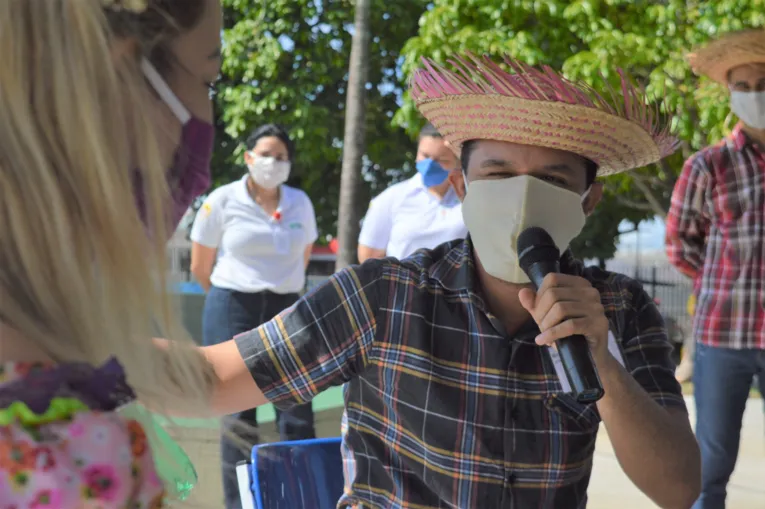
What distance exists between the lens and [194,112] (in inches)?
44.5

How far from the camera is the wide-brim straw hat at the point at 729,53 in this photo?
3543 mm

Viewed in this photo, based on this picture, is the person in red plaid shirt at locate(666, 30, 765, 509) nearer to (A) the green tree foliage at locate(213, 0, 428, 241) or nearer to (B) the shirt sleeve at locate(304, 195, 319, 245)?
(B) the shirt sleeve at locate(304, 195, 319, 245)

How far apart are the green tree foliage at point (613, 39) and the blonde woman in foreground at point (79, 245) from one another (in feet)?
24.3

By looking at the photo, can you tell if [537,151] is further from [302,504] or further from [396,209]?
[396,209]

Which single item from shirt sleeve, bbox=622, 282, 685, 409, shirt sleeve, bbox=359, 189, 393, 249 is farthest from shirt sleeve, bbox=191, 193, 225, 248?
shirt sleeve, bbox=622, 282, 685, 409

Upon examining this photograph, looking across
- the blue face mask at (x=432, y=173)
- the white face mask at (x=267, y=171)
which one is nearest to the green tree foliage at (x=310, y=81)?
the white face mask at (x=267, y=171)

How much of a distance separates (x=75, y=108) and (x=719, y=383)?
3247mm

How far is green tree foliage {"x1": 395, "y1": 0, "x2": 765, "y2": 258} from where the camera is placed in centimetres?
837

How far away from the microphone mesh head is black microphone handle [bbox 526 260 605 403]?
0.35 feet

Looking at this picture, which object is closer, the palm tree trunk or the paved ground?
the paved ground

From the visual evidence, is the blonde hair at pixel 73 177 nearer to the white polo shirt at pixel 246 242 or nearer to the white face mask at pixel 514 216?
the white face mask at pixel 514 216

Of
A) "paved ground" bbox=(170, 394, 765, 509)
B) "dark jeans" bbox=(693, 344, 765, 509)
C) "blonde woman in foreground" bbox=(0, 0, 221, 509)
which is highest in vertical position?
"blonde woman in foreground" bbox=(0, 0, 221, 509)

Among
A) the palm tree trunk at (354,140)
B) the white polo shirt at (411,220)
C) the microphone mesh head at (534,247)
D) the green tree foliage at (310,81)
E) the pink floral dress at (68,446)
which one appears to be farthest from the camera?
the green tree foliage at (310,81)

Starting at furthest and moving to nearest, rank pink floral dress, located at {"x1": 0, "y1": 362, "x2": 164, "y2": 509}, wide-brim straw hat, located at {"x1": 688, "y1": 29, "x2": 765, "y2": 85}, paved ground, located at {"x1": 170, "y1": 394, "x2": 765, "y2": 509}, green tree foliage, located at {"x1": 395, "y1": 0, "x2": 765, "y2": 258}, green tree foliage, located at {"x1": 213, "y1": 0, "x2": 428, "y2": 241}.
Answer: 1. green tree foliage, located at {"x1": 213, "y1": 0, "x2": 428, "y2": 241}
2. green tree foliage, located at {"x1": 395, "y1": 0, "x2": 765, "y2": 258}
3. paved ground, located at {"x1": 170, "y1": 394, "x2": 765, "y2": 509}
4. wide-brim straw hat, located at {"x1": 688, "y1": 29, "x2": 765, "y2": 85}
5. pink floral dress, located at {"x1": 0, "y1": 362, "x2": 164, "y2": 509}
